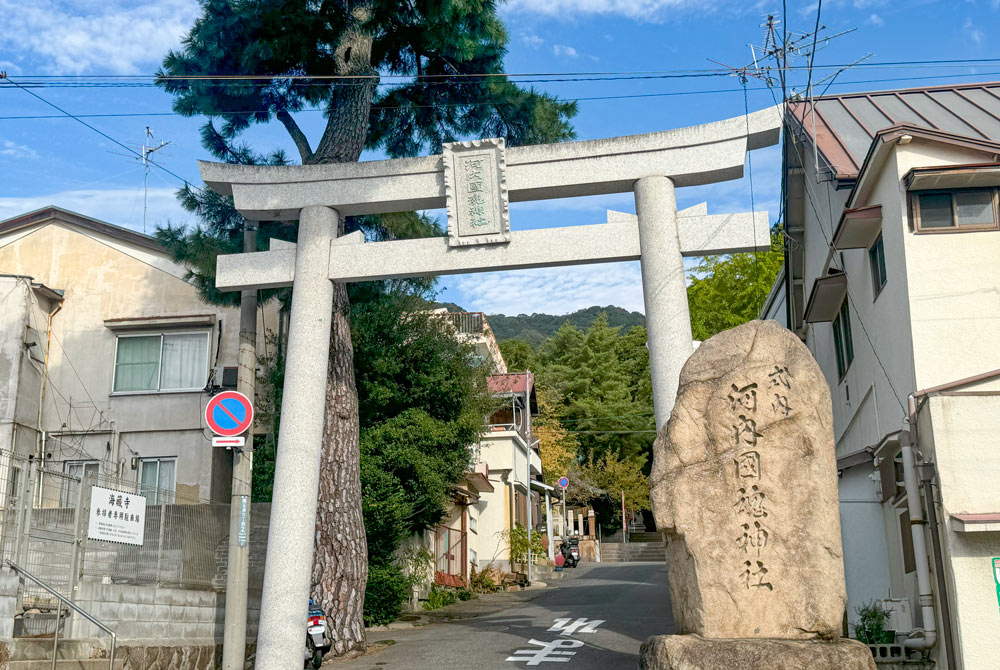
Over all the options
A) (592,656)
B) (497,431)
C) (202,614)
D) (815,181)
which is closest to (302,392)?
(202,614)

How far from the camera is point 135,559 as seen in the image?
12367 millimetres

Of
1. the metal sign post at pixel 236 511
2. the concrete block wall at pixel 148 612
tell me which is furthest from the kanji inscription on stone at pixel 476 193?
the concrete block wall at pixel 148 612

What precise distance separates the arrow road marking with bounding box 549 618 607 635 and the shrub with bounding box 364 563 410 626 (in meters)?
3.68

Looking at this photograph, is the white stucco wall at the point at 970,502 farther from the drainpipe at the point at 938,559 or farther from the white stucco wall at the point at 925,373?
the drainpipe at the point at 938,559

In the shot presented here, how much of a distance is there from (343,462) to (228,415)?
312cm

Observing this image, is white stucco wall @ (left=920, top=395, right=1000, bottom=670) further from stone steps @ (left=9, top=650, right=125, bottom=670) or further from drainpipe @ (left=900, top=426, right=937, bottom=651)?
stone steps @ (left=9, top=650, right=125, bottom=670)

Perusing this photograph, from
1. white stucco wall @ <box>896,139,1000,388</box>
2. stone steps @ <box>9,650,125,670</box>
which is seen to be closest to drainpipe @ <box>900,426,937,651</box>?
white stucco wall @ <box>896,139,1000,388</box>

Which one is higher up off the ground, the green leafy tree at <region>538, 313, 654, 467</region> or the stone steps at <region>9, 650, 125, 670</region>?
the green leafy tree at <region>538, 313, 654, 467</region>

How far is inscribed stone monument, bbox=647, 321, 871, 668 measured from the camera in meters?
7.39

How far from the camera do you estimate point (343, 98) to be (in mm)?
15094

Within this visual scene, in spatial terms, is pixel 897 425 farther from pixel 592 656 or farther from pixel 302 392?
pixel 302 392

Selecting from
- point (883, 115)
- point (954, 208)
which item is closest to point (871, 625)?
point (954, 208)

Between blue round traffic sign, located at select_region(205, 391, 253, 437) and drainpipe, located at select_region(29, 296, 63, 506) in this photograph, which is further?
drainpipe, located at select_region(29, 296, 63, 506)

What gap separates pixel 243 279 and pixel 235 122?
6208 mm
